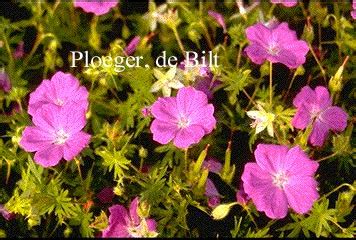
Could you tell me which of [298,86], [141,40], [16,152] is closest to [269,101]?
[298,86]

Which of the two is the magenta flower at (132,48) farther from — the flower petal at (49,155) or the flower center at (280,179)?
the flower center at (280,179)

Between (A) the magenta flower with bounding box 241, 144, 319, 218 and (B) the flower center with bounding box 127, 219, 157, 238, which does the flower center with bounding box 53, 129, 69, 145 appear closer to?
(B) the flower center with bounding box 127, 219, 157, 238

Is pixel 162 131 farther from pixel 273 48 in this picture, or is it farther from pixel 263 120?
pixel 273 48

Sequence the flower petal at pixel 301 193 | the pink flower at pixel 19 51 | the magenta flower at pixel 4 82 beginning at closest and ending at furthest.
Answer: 1. the flower petal at pixel 301 193
2. the magenta flower at pixel 4 82
3. the pink flower at pixel 19 51

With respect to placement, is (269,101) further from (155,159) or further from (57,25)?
(57,25)

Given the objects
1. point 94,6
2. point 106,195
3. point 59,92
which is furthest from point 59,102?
point 94,6

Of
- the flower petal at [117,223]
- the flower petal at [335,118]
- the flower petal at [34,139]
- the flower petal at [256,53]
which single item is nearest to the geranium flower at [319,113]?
the flower petal at [335,118]

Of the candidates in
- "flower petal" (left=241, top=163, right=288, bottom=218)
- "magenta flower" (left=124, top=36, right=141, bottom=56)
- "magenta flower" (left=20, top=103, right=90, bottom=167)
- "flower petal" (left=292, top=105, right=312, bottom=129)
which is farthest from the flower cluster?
"flower petal" (left=292, top=105, right=312, bottom=129)

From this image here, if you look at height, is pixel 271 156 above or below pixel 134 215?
above
